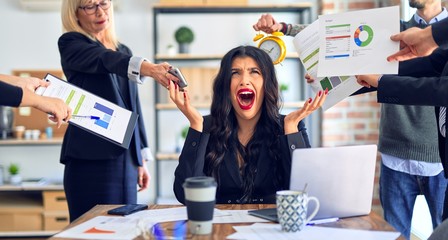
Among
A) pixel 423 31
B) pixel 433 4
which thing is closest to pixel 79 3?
pixel 423 31

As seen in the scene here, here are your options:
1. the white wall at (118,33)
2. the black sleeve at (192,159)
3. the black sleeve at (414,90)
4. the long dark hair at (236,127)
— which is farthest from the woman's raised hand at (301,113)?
the white wall at (118,33)

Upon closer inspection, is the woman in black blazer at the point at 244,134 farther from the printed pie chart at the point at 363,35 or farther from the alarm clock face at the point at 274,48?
the printed pie chart at the point at 363,35

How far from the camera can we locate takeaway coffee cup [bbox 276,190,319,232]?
1404 mm

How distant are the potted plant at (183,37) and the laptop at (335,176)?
2756mm

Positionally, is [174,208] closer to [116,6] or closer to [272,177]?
[272,177]

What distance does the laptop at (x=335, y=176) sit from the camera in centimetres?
150

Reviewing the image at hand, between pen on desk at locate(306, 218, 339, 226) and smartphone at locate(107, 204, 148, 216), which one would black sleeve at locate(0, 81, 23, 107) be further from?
pen on desk at locate(306, 218, 339, 226)

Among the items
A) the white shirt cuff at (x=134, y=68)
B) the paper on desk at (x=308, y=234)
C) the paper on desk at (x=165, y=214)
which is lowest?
the paper on desk at (x=308, y=234)

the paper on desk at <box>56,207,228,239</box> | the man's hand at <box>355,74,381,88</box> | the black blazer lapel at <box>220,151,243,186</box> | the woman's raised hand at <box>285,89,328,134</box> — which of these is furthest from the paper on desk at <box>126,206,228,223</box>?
the man's hand at <box>355,74,381,88</box>

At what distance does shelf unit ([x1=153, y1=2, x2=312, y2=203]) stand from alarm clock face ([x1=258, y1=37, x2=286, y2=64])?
176cm

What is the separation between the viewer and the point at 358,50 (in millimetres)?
1789

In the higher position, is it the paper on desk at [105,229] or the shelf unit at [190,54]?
the shelf unit at [190,54]

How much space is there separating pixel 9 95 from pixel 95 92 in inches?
25.0

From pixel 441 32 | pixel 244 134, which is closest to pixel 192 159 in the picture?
pixel 244 134
